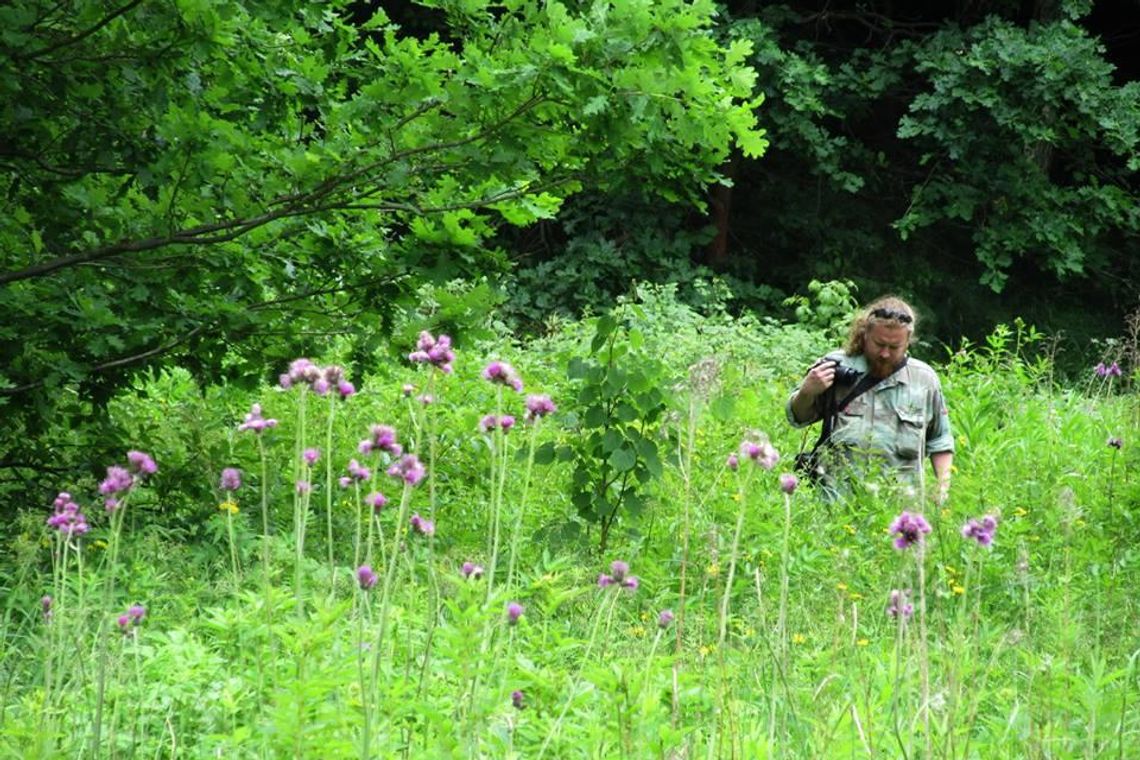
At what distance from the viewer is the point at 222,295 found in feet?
16.6

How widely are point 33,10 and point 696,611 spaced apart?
283cm

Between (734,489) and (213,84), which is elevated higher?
(213,84)

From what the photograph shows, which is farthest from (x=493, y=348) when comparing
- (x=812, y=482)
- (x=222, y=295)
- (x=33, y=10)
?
(x=33, y=10)

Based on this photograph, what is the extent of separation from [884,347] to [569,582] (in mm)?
2185

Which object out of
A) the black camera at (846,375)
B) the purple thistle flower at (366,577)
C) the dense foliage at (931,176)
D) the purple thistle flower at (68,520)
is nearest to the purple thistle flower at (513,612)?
the purple thistle flower at (366,577)

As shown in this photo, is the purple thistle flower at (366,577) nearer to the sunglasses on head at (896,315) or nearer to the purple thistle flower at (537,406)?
the purple thistle flower at (537,406)

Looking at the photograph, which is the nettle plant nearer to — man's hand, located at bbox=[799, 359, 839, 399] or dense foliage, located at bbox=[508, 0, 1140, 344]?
man's hand, located at bbox=[799, 359, 839, 399]

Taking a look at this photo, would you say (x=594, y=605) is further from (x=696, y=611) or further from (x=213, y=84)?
(x=213, y=84)

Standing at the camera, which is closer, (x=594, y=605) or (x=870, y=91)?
(x=594, y=605)

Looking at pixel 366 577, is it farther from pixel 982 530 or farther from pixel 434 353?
pixel 982 530

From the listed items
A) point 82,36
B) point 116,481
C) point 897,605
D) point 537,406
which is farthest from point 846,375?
point 116,481

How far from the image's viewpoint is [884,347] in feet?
20.6

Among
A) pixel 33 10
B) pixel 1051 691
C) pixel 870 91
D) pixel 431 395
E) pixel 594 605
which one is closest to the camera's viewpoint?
pixel 431 395

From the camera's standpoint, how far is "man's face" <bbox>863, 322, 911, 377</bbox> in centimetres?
626
